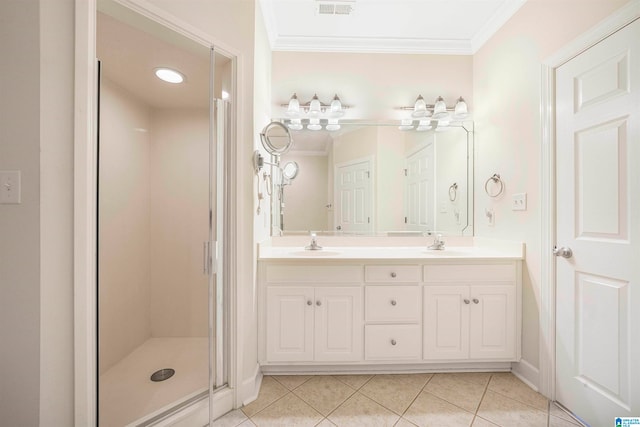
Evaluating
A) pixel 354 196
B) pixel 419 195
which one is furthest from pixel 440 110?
pixel 354 196

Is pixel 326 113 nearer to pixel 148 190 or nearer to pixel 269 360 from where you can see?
pixel 148 190

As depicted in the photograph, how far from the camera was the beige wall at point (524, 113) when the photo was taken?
1514mm

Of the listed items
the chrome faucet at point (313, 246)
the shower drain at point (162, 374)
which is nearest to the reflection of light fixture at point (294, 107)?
the chrome faucet at point (313, 246)

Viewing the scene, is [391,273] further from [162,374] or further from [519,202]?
[162,374]

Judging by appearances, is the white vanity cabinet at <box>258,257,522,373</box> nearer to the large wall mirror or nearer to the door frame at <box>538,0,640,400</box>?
the door frame at <box>538,0,640,400</box>

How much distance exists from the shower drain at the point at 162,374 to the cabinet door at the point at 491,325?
2020 mm

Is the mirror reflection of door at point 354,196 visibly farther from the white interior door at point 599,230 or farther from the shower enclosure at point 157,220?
the white interior door at point 599,230

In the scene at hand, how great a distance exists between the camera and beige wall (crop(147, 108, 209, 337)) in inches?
84.0

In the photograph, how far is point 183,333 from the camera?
2195 mm

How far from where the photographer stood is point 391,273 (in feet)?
5.59

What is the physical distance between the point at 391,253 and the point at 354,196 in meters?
0.58
